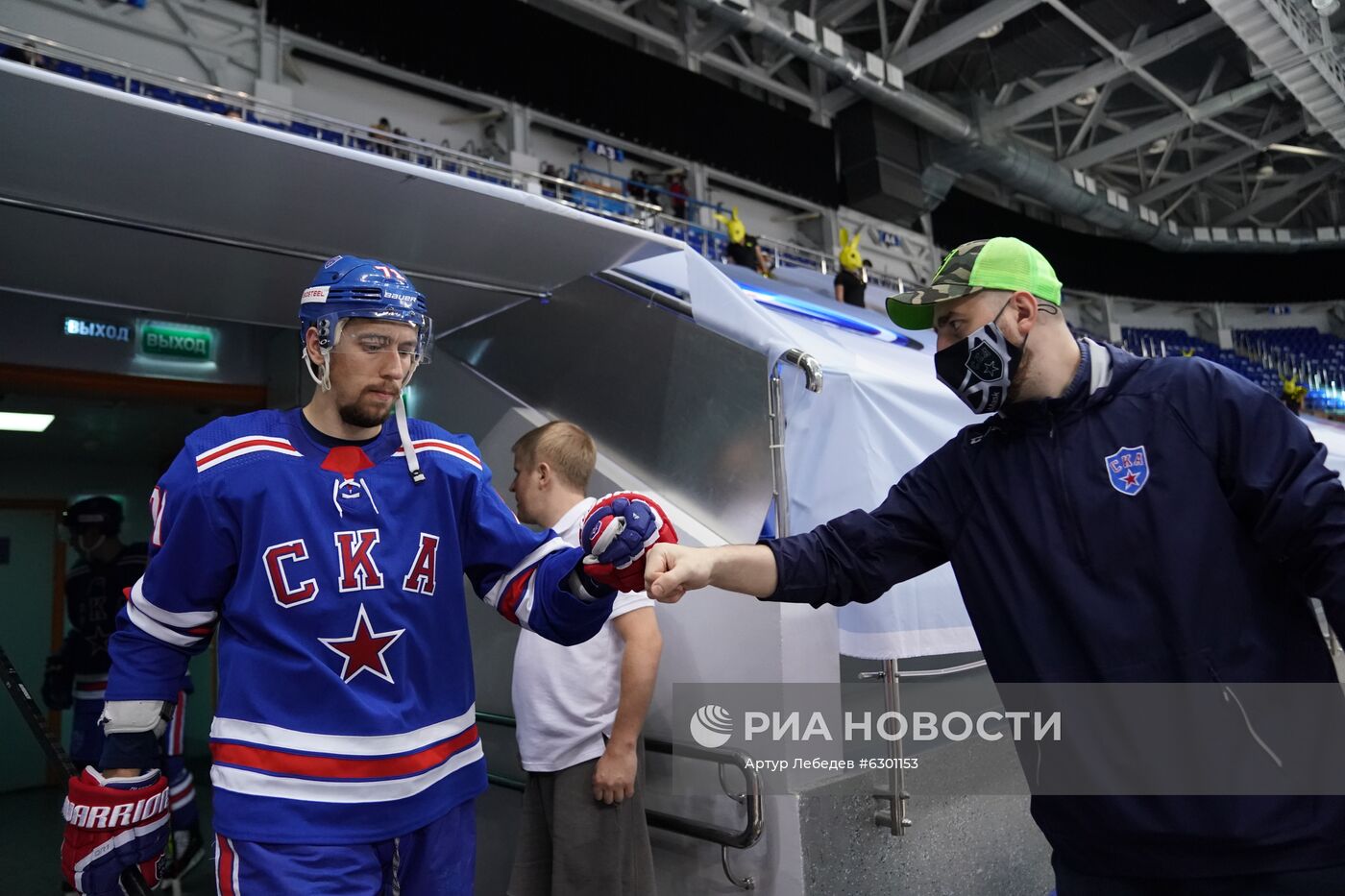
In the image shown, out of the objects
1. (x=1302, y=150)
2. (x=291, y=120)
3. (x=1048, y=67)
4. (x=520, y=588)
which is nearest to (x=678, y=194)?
(x=291, y=120)

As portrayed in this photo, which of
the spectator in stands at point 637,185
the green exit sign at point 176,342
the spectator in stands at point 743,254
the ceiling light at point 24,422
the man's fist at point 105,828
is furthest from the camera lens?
the spectator in stands at point 637,185

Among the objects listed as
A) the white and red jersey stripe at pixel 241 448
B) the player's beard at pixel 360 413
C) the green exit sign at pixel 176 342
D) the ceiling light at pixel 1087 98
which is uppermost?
the ceiling light at pixel 1087 98

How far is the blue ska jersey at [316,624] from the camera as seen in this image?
1657mm

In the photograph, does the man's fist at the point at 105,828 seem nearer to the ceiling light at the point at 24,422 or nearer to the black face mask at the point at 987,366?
the black face mask at the point at 987,366

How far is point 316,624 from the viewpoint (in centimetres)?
172

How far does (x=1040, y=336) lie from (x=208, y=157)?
84.7 inches

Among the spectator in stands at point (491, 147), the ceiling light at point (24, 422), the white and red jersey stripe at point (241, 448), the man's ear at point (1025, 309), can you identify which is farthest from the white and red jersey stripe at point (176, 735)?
the spectator in stands at point (491, 147)

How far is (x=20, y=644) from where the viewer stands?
6.73m

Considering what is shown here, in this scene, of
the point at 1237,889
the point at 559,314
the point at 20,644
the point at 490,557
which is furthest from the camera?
the point at 20,644

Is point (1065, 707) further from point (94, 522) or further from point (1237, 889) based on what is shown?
point (94, 522)

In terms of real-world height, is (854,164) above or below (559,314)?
above

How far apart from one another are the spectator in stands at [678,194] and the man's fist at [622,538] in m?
10.2

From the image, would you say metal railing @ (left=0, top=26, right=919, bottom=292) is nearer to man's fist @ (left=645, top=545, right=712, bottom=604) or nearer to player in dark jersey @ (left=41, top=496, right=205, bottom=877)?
man's fist @ (left=645, top=545, right=712, bottom=604)

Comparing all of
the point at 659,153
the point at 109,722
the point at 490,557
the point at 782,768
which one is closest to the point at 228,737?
the point at 109,722
